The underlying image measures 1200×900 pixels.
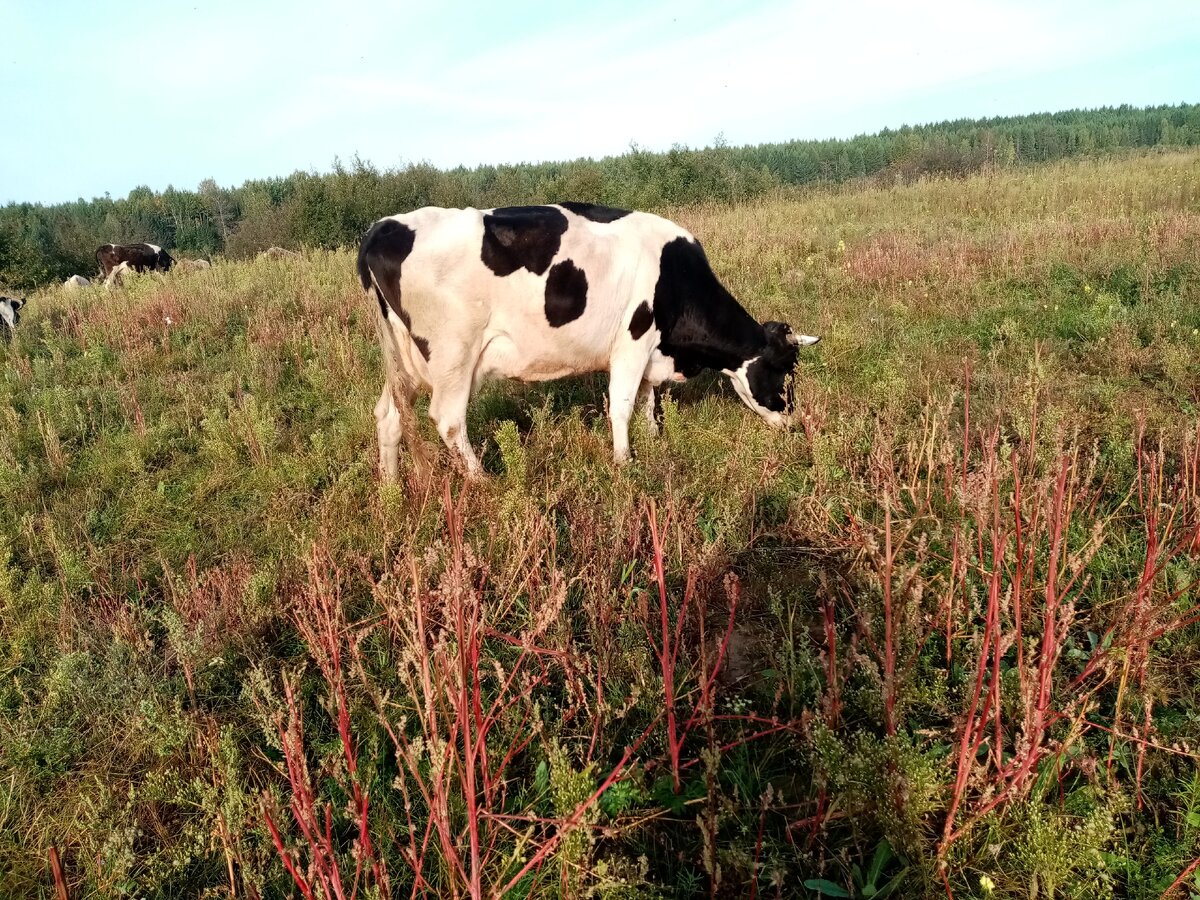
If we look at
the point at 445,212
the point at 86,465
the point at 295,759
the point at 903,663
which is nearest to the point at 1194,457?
the point at 903,663

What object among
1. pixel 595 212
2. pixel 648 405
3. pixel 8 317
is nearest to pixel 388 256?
pixel 595 212

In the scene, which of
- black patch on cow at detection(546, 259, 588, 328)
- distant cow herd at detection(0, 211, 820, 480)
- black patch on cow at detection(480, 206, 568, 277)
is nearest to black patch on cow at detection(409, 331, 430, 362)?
distant cow herd at detection(0, 211, 820, 480)

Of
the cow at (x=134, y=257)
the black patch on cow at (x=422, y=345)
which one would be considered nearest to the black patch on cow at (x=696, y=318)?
the black patch on cow at (x=422, y=345)

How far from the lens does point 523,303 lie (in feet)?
16.0

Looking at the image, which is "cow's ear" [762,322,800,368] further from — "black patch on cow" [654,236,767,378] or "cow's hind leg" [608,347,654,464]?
"cow's hind leg" [608,347,654,464]

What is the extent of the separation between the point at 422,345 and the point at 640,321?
1667 mm

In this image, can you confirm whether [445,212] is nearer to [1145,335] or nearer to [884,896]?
[884,896]

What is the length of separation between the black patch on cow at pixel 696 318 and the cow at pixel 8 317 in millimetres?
8616

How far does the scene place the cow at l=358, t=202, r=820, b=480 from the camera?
4.68 m

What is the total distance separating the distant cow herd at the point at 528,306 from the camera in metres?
4.68

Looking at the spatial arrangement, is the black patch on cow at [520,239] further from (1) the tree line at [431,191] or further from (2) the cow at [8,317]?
(1) the tree line at [431,191]

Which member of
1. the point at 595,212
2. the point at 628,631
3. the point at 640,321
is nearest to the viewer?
the point at 628,631

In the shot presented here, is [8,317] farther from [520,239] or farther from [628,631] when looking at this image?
[628,631]

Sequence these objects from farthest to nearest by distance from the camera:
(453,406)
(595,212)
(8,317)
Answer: (8,317) < (595,212) < (453,406)
